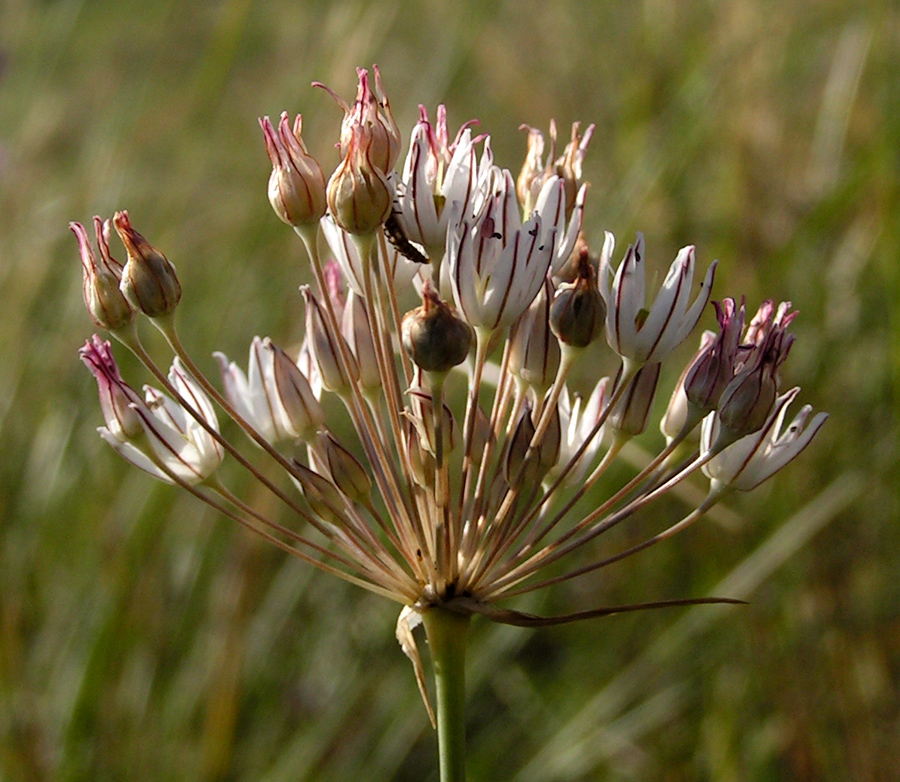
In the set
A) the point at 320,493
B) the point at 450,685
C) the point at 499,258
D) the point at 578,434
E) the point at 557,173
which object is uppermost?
the point at 557,173

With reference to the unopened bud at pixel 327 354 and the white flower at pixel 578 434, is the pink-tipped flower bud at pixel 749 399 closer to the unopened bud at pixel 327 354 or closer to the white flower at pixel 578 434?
the white flower at pixel 578 434

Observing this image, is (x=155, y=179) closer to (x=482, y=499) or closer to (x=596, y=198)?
(x=596, y=198)

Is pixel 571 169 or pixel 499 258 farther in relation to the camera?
pixel 571 169

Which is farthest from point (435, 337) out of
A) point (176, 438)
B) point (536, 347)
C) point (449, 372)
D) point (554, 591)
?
point (554, 591)

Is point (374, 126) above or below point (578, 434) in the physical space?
above

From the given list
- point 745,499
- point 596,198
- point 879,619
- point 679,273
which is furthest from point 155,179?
point 679,273

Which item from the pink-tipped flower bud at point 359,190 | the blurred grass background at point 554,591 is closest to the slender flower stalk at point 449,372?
the pink-tipped flower bud at point 359,190

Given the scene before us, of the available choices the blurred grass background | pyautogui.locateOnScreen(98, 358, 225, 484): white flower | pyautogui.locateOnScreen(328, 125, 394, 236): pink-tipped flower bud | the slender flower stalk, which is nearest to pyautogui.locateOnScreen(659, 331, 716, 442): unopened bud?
the slender flower stalk

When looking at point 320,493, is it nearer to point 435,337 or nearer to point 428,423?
point 428,423
